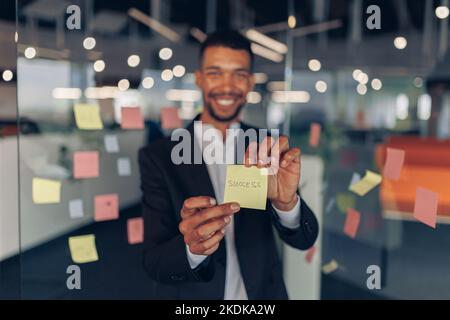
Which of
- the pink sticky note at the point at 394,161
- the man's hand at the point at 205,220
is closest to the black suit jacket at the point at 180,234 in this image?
the man's hand at the point at 205,220

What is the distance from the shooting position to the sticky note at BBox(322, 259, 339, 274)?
3.40 metres

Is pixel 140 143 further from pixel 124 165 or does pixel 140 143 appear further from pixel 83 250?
pixel 83 250

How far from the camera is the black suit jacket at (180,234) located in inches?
67.4

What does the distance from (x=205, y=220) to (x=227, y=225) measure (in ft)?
1.39

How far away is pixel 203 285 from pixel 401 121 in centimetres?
1110

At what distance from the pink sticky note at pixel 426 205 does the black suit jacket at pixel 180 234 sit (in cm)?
41

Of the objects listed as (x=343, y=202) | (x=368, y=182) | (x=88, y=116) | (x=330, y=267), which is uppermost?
(x=88, y=116)

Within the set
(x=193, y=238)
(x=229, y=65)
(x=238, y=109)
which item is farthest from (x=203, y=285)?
(x=229, y=65)

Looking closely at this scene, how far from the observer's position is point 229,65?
209cm

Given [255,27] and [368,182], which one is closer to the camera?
[368,182]

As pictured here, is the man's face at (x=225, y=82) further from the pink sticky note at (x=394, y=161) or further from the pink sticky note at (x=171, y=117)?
the pink sticky note at (x=171, y=117)

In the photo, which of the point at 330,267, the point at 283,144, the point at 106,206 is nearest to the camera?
the point at 283,144

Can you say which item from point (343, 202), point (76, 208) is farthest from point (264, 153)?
point (343, 202)

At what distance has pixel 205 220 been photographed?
4.33 feet
